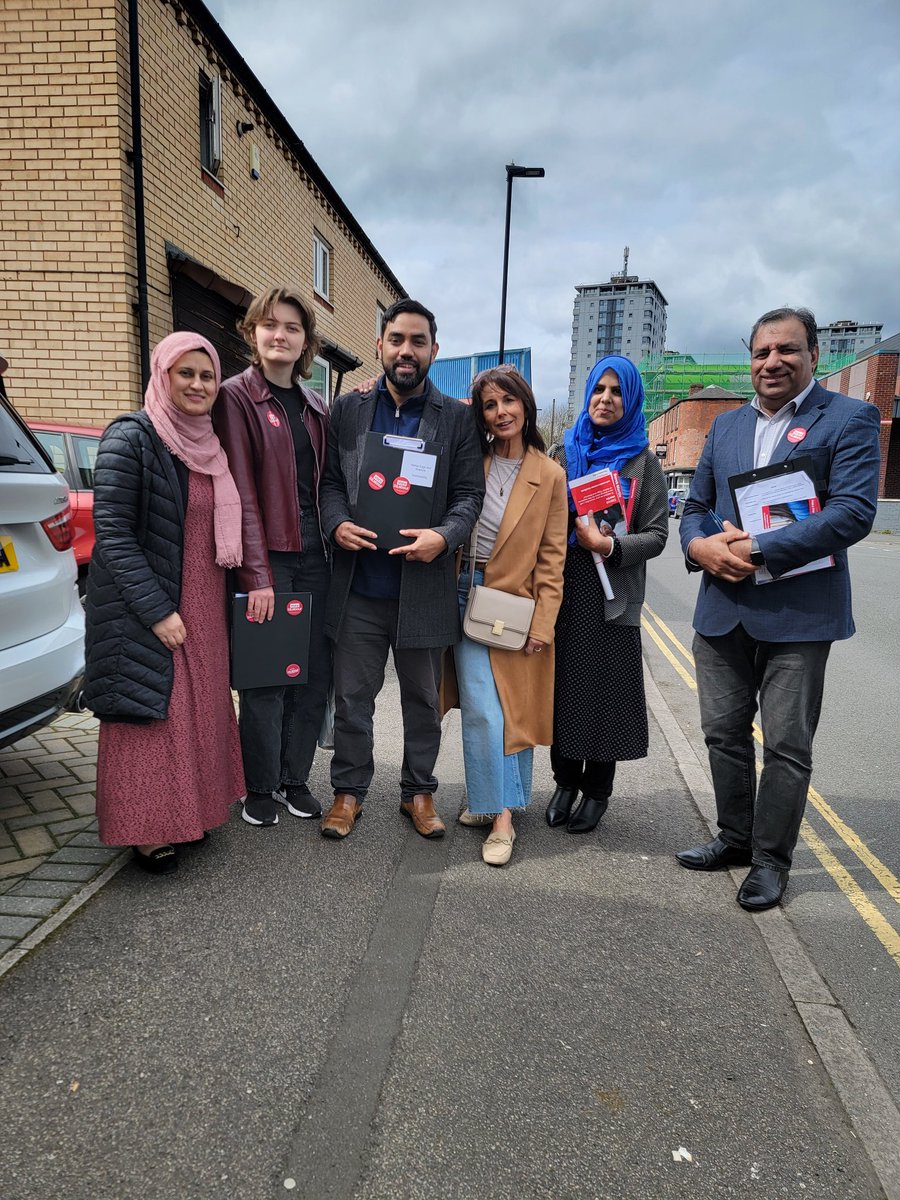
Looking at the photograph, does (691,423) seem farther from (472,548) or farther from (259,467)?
(259,467)

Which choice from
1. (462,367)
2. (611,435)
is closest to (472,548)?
(611,435)

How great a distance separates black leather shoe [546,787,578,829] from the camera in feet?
12.1

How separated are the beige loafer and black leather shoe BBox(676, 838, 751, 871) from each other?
760 mm

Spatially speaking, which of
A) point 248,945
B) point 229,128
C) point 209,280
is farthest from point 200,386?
point 229,128

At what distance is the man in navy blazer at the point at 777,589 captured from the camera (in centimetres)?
278

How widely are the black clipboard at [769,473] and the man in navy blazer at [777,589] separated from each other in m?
0.04

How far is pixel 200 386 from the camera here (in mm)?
2848

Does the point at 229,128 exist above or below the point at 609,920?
above

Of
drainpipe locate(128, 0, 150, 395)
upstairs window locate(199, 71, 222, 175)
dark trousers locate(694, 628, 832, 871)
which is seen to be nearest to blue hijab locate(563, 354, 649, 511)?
dark trousers locate(694, 628, 832, 871)

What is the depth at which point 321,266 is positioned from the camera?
1401 centimetres

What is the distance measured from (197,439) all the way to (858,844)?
3.54 meters

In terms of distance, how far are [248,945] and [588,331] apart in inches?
5638

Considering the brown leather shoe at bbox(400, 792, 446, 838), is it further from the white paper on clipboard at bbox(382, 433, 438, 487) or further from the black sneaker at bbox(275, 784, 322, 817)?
the white paper on clipboard at bbox(382, 433, 438, 487)

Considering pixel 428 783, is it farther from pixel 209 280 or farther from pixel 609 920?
Result: pixel 209 280
